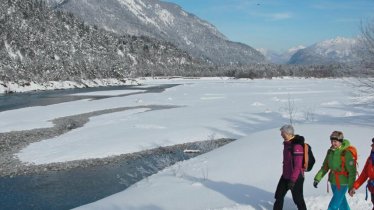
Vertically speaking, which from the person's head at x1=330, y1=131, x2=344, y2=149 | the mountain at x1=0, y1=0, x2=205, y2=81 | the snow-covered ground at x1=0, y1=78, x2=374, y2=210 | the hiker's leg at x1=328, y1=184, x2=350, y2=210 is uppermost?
the mountain at x1=0, y1=0, x2=205, y2=81

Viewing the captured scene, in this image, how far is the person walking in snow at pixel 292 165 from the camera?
306 inches

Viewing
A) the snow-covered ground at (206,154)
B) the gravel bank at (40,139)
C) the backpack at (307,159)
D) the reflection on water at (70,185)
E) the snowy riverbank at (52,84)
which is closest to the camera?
the backpack at (307,159)

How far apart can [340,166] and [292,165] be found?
0.85m

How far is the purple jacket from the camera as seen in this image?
7777mm

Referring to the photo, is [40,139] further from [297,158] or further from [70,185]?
[297,158]

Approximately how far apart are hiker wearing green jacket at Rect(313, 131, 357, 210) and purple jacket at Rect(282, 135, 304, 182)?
462 mm

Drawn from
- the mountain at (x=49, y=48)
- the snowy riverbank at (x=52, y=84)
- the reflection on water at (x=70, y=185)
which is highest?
the mountain at (x=49, y=48)

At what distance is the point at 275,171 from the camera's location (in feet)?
37.4

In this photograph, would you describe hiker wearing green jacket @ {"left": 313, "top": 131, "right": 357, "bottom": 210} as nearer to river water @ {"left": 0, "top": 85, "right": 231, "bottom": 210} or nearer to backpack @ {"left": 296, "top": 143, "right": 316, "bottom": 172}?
backpack @ {"left": 296, "top": 143, "right": 316, "bottom": 172}

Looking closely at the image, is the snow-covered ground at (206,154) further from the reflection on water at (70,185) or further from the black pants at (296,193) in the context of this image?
the reflection on water at (70,185)

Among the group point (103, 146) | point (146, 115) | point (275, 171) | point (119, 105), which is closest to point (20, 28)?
point (119, 105)

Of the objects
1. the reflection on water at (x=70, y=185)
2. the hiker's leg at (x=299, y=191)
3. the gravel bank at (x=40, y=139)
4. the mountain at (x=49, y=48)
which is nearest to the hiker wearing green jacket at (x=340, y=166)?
the hiker's leg at (x=299, y=191)

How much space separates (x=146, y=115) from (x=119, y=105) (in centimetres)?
1116

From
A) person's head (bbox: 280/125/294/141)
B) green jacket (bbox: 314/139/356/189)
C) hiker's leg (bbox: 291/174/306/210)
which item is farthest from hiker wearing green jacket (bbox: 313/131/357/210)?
person's head (bbox: 280/125/294/141)
